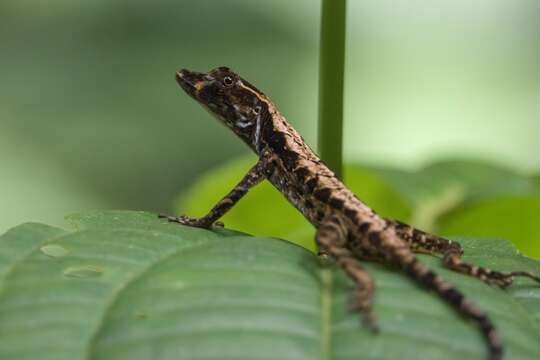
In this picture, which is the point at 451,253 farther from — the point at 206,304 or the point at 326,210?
the point at 206,304

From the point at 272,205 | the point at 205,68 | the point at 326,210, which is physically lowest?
the point at 272,205

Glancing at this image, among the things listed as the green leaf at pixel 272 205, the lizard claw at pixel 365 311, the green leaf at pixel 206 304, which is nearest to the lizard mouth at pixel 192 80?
the green leaf at pixel 272 205

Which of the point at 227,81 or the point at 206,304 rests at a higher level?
the point at 227,81

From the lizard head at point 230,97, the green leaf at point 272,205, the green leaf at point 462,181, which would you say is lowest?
the green leaf at point 272,205

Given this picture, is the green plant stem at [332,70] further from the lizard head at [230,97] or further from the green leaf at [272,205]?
the green leaf at [272,205]

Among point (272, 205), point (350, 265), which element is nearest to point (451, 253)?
point (350, 265)

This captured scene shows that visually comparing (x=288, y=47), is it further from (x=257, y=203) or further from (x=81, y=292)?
(x=81, y=292)

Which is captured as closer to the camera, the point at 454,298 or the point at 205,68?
the point at 454,298
